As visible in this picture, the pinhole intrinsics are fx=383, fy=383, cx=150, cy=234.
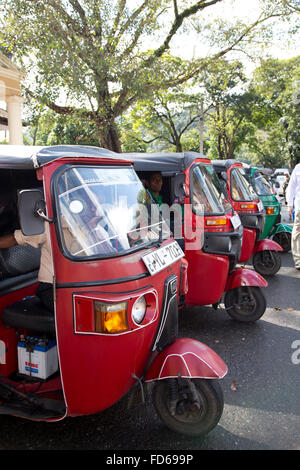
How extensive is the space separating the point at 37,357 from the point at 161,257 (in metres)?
1.27

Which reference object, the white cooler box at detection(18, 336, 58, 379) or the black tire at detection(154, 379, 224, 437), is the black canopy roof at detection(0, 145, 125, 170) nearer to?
the white cooler box at detection(18, 336, 58, 379)

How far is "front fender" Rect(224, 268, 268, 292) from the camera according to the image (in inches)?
195

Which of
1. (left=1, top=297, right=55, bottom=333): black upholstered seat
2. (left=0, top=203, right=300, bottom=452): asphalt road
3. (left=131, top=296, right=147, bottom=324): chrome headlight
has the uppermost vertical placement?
(left=131, top=296, right=147, bottom=324): chrome headlight

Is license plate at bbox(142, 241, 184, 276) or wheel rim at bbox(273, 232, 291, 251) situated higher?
license plate at bbox(142, 241, 184, 276)

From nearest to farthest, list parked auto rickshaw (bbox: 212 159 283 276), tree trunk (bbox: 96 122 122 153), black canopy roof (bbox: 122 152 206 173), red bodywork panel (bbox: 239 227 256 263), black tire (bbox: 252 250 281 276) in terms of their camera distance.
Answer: black canopy roof (bbox: 122 152 206 173) < red bodywork panel (bbox: 239 227 256 263) < parked auto rickshaw (bbox: 212 159 283 276) < black tire (bbox: 252 250 281 276) < tree trunk (bbox: 96 122 122 153)

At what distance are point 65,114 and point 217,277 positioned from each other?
29.1ft

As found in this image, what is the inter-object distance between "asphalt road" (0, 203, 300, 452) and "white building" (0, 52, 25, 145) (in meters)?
11.9

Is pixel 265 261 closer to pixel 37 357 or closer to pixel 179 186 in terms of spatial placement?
pixel 179 186

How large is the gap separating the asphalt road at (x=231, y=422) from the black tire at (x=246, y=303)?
1.90ft

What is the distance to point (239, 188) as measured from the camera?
7516mm

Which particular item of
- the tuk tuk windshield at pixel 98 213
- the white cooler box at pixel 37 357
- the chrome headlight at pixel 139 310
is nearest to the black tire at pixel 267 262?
the tuk tuk windshield at pixel 98 213

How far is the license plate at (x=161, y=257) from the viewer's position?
2818 millimetres

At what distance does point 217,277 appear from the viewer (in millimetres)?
4711

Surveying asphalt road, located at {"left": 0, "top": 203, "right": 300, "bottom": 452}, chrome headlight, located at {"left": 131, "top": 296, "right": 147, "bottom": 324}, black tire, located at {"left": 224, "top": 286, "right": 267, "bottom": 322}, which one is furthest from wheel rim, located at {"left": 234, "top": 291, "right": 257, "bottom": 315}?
chrome headlight, located at {"left": 131, "top": 296, "right": 147, "bottom": 324}
